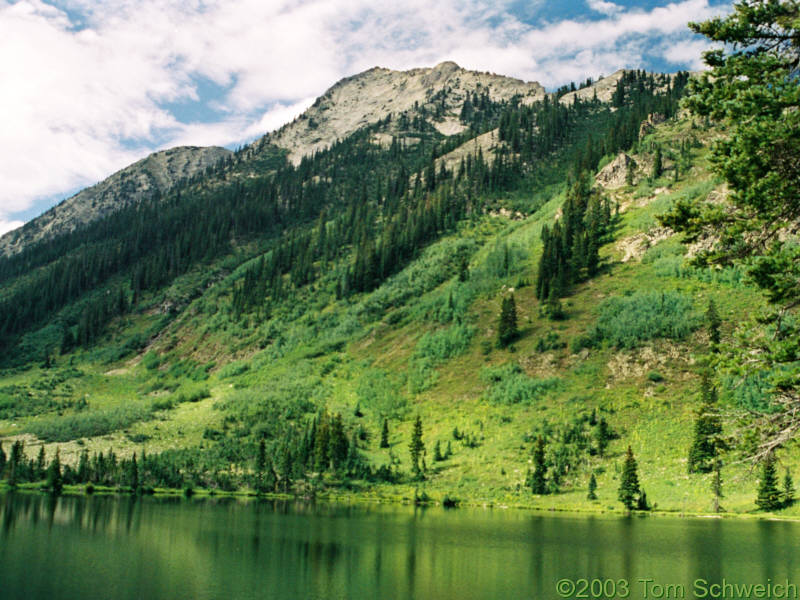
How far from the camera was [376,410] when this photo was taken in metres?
93.6

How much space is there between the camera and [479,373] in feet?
305

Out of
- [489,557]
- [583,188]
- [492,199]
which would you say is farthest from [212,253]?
[489,557]

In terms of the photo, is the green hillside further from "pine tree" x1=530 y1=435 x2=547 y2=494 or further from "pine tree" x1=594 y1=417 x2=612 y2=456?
"pine tree" x1=594 y1=417 x2=612 y2=456

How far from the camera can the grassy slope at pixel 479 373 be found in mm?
69000

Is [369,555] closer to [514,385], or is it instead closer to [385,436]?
[385,436]

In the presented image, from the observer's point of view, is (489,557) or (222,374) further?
(222,374)

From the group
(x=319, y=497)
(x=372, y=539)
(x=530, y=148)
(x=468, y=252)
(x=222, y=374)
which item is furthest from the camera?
(x=530, y=148)

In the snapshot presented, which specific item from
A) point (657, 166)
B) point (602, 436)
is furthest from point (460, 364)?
Result: point (657, 166)

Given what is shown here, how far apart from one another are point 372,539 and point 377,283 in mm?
103073

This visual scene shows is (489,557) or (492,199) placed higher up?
(492,199)

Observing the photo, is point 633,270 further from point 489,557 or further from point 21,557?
point 21,557

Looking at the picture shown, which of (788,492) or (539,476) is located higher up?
(788,492)

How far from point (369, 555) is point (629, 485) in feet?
115

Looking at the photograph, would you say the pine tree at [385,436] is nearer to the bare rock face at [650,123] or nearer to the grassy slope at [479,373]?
the grassy slope at [479,373]
